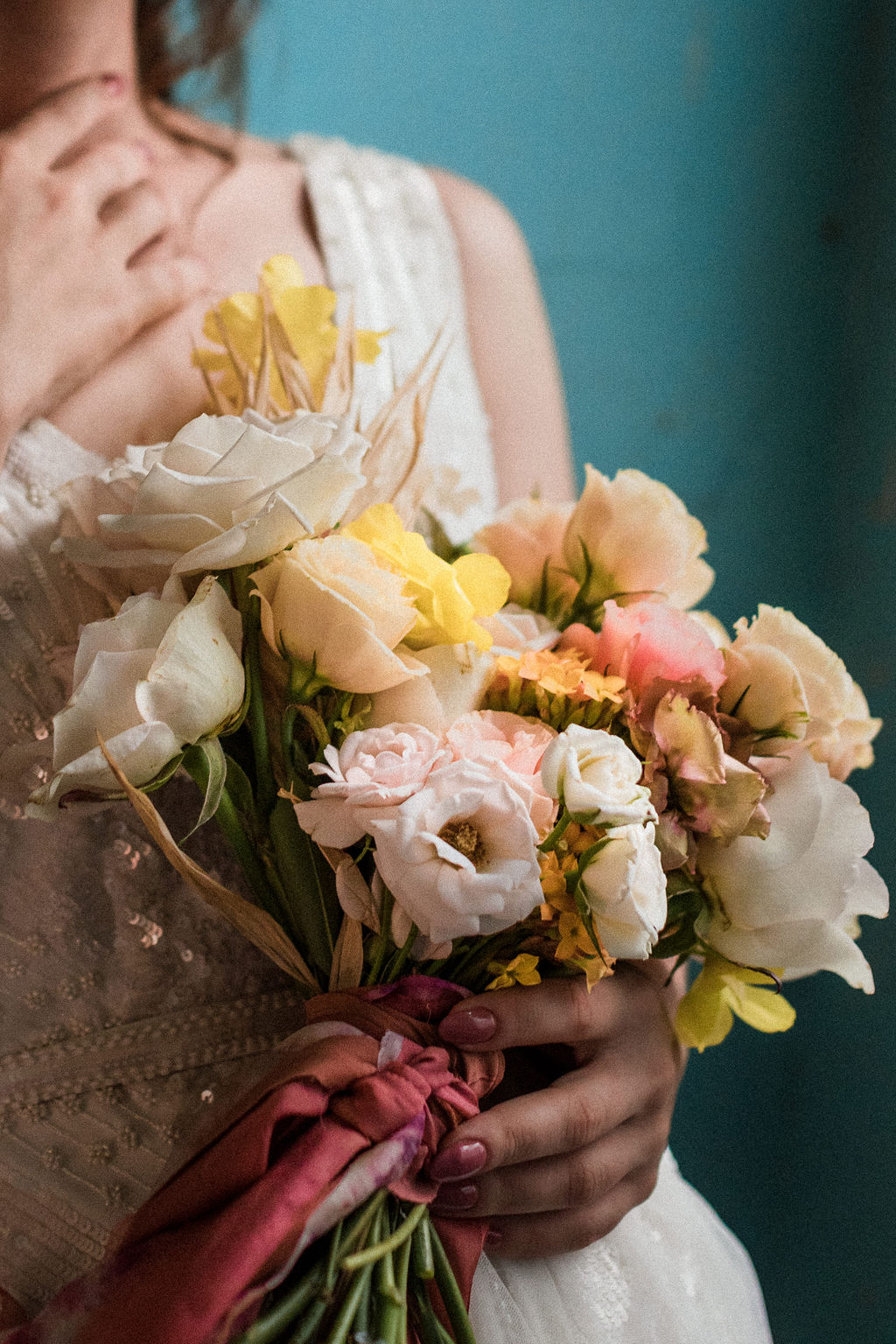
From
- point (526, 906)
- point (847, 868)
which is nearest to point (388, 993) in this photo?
point (526, 906)

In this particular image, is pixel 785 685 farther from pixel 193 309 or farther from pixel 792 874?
pixel 193 309

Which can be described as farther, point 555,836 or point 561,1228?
point 561,1228

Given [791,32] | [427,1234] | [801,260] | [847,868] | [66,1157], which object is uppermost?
[791,32]

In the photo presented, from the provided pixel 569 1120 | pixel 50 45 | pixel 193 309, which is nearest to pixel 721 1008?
pixel 569 1120

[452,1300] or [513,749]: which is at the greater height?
[513,749]

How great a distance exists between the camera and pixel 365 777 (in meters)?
0.40

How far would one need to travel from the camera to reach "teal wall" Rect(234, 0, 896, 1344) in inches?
39.0

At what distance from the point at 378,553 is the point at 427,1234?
288mm

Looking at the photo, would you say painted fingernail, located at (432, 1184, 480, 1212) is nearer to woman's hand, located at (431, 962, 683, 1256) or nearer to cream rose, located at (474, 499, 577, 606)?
woman's hand, located at (431, 962, 683, 1256)

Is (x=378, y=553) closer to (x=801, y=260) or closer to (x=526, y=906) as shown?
(x=526, y=906)

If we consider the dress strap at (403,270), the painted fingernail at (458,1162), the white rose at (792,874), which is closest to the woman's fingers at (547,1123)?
the painted fingernail at (458,1162)

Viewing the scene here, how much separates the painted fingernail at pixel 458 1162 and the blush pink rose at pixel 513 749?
14cm

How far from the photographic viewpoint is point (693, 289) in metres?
1.07

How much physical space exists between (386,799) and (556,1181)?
24 centimetres
